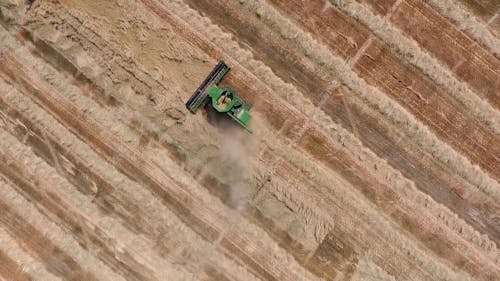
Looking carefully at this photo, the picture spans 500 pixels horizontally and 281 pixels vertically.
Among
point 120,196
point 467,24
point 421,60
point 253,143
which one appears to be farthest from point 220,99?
point 467,24

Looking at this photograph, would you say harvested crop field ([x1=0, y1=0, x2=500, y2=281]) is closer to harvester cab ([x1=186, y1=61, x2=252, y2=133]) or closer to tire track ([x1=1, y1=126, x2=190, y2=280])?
tire track ([x1=1, y1=126, x2=190, y2=280])

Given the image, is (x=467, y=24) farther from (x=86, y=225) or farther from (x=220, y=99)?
(x=86, y=225)

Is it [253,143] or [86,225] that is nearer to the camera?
[86,225]

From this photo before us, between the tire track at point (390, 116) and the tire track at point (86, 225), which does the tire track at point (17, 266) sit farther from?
the tire track at point (390, 116)

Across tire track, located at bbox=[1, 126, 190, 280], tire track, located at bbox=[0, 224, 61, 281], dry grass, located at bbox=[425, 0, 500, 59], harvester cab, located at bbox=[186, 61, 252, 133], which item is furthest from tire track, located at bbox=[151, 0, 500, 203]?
tire track, located at bbox=[0, 224, 61, 281]

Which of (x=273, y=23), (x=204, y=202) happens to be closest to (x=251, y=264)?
(x=204, y=202)

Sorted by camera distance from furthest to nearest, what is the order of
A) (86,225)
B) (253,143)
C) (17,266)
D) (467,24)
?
1. (467,24)
2. (253,143)
3. (86,225)
4. (17,266)

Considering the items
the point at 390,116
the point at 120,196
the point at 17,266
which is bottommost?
the point at 17,266

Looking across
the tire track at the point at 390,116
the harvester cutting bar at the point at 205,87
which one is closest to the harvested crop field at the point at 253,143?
the tire track at the point at 390,116
